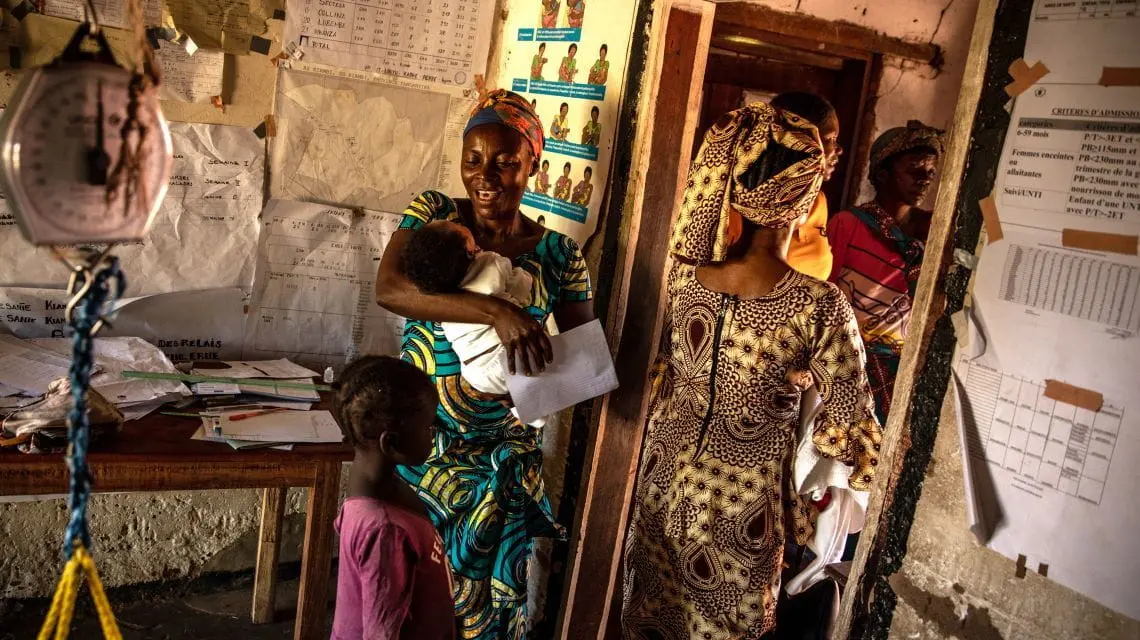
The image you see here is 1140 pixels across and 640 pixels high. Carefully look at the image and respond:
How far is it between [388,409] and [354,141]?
1570mm

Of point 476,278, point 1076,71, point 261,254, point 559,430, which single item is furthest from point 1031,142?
point 261,254

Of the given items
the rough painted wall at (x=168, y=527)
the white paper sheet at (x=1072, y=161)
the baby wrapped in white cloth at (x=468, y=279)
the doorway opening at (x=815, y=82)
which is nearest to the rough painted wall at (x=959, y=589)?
the white paper sheet at (x=1072, y=161)

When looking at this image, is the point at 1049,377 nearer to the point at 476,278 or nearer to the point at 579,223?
the point at 476,278

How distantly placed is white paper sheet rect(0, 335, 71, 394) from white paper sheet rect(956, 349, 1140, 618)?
227cm

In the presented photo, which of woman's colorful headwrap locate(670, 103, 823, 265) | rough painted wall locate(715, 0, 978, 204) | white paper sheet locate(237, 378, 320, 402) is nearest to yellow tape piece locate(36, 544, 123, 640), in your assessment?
woman's colorful headwrap locate(670, 103, 823, 265)

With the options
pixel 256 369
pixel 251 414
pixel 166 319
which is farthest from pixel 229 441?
pixel 166 319

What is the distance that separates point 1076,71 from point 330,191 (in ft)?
7.79

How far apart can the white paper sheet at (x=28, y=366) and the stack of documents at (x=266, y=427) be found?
16.9 inches

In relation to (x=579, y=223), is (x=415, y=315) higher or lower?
lower

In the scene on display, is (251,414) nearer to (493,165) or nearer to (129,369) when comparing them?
(129,369)

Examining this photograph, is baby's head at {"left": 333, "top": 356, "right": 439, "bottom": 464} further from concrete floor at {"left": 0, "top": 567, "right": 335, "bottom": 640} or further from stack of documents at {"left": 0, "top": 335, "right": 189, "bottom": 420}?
concrete floor at {"left": 0, "top": 567, "right": 335, "bottom": 640}

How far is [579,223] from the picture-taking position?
2537 millimetres

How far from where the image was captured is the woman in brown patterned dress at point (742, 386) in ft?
6.31

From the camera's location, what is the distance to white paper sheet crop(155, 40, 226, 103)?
2553mm
